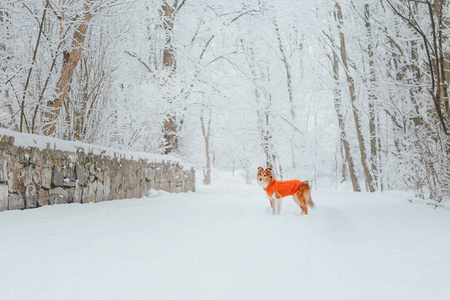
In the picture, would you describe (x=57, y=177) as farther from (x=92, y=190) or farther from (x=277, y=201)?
(x=277, y=201)

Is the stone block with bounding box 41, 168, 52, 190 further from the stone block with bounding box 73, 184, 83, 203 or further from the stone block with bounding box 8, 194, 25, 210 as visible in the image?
the stone block with bounding box 73, 184, 83, 203

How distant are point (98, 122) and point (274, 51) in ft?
26.8

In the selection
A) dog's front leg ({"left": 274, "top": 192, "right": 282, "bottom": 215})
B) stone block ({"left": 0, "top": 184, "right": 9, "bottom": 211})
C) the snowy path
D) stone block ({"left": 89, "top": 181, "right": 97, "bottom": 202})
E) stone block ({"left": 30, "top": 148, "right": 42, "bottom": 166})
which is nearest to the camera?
the snowy path

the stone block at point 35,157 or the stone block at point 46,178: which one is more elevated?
the stone block at point 35,157

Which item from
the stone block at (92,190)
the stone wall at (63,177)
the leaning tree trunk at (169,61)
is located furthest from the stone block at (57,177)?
the leaning tree trunk at (169,61)

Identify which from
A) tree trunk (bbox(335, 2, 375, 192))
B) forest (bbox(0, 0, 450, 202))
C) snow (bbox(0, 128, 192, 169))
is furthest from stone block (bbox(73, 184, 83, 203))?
tree trunk (bbox(335, 2, 375, 192))

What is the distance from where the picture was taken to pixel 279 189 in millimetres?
4496

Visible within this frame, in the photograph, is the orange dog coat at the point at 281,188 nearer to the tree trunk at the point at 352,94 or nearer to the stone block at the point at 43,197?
the stone block at the point at 43,197

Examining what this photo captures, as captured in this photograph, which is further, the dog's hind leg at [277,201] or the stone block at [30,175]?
the dog's hind leg at [277,201]

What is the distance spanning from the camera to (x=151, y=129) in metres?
8.92

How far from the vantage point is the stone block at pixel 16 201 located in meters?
3.67

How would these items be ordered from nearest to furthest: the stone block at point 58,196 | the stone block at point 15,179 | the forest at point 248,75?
the stone block at point 15,179 → the stone block at point 58,196 → the forest at point 248,75

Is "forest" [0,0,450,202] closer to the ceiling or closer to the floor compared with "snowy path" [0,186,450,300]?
closer to the ceiling

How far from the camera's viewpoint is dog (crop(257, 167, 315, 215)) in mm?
4496
